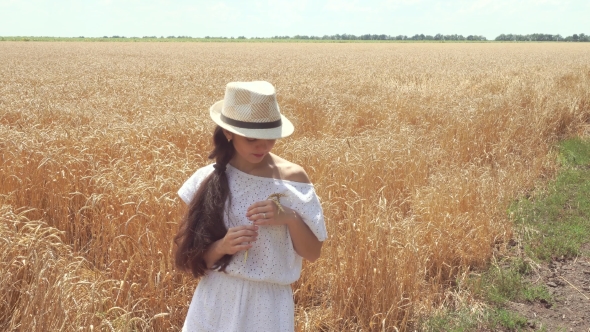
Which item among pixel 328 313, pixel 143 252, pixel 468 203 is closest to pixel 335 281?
pixel 328 313

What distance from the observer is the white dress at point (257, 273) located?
5.95 feet

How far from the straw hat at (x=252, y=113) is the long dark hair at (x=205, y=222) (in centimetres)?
15

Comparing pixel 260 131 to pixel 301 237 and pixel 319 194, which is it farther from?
pixel 319 194

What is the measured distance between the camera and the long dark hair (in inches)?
70.9

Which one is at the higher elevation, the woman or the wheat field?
the woman

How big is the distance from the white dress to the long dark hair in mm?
48

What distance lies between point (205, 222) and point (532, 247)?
339 cm

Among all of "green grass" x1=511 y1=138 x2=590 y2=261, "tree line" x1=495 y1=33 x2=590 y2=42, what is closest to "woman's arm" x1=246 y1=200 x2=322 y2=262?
"green grass" x1=511 y1=138 x2=590 y2=261

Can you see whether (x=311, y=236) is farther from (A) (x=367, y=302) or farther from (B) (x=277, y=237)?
(A) (x=367, y=302)

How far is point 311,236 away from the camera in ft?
6.01

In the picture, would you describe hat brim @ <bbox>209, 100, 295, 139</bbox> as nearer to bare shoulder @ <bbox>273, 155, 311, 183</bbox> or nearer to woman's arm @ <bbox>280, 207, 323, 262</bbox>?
bare shoulder @ <bbox>273, 155, 311, 183</bbox>

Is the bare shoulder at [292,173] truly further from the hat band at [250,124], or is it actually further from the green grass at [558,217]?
the green grass at [558,217]

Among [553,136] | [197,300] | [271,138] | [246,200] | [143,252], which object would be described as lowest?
[553,136]

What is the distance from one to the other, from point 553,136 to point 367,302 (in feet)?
22.0
